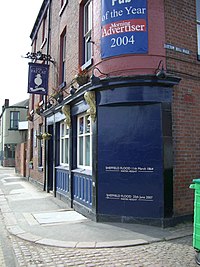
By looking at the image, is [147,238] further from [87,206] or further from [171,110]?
[171,110]

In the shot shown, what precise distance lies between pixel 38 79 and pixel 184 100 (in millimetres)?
7060

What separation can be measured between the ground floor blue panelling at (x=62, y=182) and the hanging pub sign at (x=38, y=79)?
140 inches

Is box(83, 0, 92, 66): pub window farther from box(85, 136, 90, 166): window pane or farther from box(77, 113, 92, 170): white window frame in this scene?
box(85, 136, 90, 166): window pane

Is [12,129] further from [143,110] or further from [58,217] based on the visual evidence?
[143,110]

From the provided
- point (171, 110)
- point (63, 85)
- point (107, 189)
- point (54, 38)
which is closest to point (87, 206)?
point (107, 189)

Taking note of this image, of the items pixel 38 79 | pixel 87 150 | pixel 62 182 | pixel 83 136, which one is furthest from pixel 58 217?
pixel 38 79


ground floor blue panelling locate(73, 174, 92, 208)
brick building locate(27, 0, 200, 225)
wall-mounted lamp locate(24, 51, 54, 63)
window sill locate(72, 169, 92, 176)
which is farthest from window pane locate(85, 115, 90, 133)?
wall-mounted lamp locate(24, 51, 54, 63)

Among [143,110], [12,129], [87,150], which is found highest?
[12,129]

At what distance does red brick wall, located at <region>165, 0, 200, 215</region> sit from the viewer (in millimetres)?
6984

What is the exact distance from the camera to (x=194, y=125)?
741 centimetres

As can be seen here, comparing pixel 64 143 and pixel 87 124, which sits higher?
pixel 87 124

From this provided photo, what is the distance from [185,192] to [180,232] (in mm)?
1205

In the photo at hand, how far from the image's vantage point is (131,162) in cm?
676

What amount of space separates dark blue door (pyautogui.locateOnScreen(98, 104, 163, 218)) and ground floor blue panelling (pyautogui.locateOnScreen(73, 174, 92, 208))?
0.70 meters
